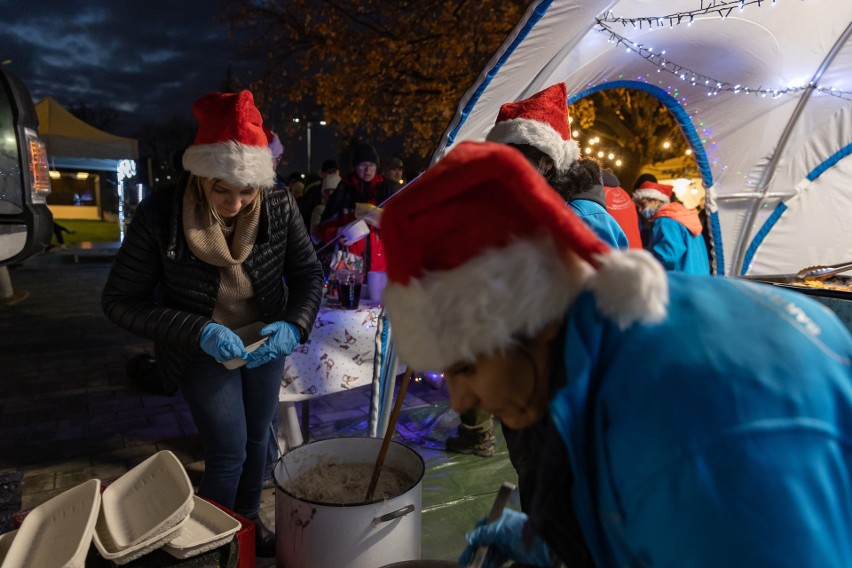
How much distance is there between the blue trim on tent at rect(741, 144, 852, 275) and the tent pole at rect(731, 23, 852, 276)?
6cm

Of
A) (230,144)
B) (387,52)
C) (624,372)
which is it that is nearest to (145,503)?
(230,144)

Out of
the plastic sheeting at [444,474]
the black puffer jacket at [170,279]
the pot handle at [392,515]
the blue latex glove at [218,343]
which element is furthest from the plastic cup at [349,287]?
the pot handle at [392,515]

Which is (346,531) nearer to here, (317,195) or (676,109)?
(676,109)

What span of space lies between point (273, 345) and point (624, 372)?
1882mm

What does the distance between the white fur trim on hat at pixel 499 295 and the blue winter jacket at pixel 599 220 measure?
155 centimetres

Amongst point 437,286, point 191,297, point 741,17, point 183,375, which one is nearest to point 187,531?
point 183,375

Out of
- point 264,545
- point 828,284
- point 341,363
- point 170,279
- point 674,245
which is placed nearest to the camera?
point 170,279

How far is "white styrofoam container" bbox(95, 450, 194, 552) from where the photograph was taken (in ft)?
6.09

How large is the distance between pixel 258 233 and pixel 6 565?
147cm

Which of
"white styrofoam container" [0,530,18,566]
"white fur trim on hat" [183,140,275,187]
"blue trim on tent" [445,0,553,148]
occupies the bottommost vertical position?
"white styrofoam container" [0,530,18,566]

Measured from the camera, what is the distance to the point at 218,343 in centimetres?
233

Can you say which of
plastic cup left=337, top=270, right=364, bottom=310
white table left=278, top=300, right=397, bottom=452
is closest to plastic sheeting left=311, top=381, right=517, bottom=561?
white table left=278, top=300, right=397, bottom=452

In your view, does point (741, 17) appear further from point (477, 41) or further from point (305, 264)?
point (477, 41)

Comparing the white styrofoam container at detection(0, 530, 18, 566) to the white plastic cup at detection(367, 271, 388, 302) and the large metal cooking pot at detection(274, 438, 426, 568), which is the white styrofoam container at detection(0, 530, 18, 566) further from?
the white plastic cup at detection(367, 271, 388, 302)
